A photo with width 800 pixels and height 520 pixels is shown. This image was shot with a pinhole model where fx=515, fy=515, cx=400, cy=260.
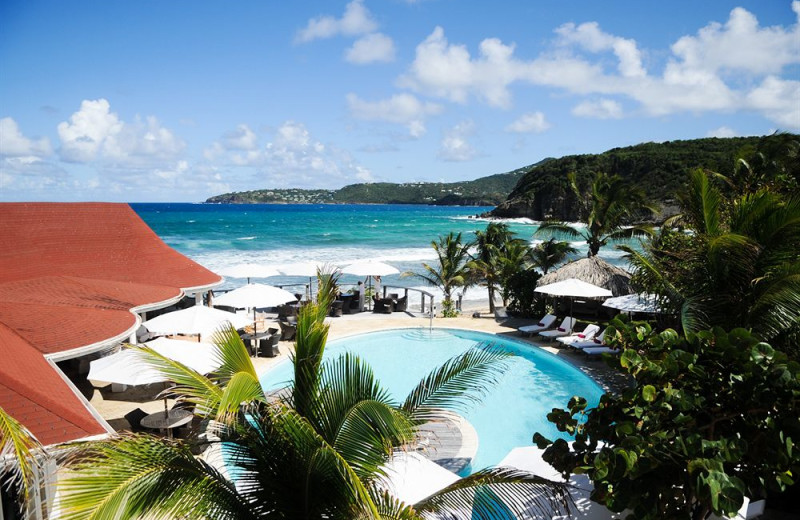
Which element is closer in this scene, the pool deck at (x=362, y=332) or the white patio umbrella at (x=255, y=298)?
the pool deck at (x=362, y=332)

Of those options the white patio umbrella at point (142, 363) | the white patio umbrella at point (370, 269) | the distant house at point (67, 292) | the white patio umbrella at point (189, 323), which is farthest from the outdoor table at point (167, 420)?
the white patio umbrella at point (370, 269)

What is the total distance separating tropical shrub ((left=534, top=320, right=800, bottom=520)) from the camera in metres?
2.97

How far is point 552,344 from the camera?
14633 mm

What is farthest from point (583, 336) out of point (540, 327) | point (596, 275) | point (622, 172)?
point (622, 172)

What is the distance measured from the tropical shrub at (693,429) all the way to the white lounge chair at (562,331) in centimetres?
1118

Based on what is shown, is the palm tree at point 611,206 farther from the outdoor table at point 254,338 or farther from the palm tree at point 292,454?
the palm tree at point 292,454

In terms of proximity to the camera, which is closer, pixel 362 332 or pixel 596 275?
pixel 362 332

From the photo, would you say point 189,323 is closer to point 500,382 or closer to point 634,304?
point 500,382

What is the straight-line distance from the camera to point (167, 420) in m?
7.87

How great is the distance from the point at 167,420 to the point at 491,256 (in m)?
16.0

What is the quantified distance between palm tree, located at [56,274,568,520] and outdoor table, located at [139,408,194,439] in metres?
4.14

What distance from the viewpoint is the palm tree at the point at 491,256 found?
20.8m

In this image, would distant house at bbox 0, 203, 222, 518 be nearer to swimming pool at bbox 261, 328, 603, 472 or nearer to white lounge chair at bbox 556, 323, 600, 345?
swimming pool at bbox 261, 328, 603, 472

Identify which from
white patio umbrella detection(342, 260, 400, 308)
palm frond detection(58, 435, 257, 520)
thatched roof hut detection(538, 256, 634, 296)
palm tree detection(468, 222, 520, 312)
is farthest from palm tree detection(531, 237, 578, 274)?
palm frond detection(58, 435, 257, 520)
